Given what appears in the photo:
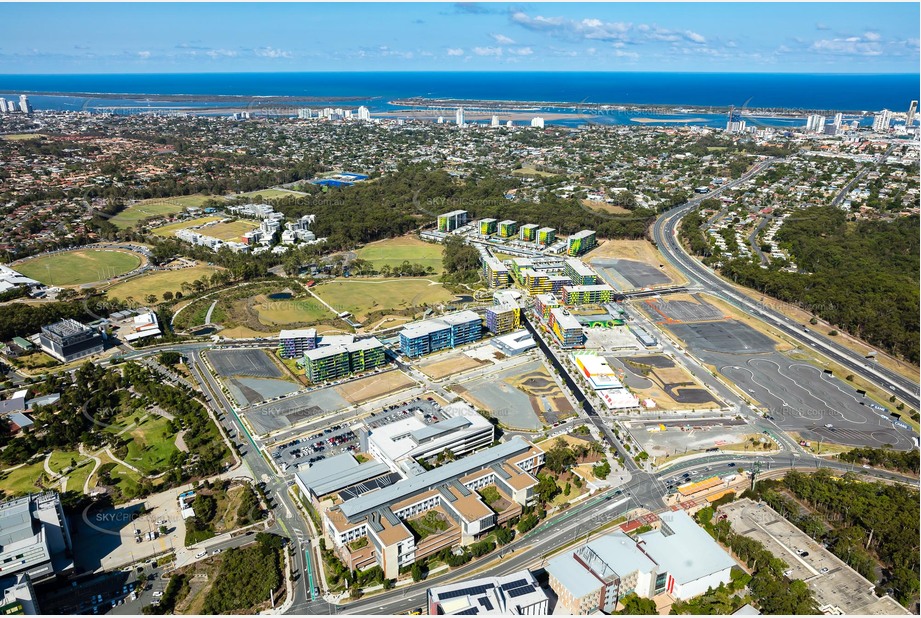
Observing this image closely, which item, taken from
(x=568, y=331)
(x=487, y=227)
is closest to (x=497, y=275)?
(x=568, y=331)

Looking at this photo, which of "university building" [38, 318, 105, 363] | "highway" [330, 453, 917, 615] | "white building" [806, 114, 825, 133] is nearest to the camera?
"highway" [330, 453, 917, 615]

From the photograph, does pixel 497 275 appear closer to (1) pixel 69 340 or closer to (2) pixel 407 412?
(2) pixel 407 412

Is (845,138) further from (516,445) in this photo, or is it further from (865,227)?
(516,445)

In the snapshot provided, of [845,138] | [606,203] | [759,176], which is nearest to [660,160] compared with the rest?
[759,176]

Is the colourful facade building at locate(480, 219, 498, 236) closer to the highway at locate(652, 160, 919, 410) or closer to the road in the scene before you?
the highway at locate(652, 160, 919, 410)

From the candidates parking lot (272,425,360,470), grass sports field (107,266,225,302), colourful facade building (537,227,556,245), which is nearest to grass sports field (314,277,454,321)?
grass sports field (107,266,225,302)

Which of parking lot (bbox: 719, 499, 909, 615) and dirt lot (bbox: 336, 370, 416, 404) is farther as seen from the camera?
dirt lot (bbox: 336, 370, 416, 404)
